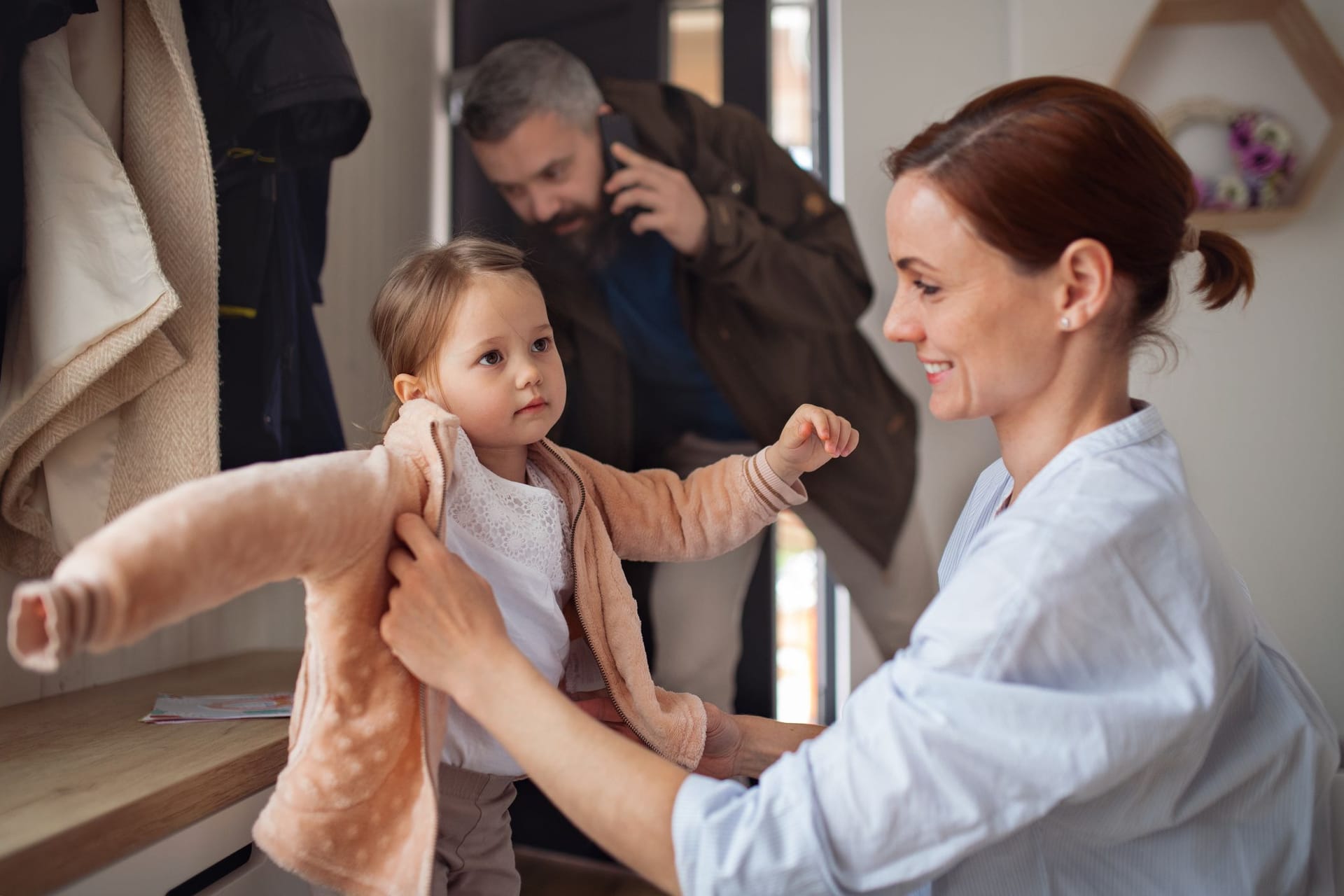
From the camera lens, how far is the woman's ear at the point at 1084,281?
2.79 ft

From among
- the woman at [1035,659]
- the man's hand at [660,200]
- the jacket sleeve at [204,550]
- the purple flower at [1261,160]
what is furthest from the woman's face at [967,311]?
the purple flower at [1261,160]

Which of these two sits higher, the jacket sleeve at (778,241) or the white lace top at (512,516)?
the jacket sleeve at (778,241)

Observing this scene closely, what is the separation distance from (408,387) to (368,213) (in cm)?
113

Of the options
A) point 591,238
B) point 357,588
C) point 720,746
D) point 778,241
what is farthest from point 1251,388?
point 357,588

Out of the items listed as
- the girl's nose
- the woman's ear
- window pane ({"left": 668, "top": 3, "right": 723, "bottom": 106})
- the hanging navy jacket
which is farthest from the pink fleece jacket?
window pane ({"left": 668, "top": 3, "right": 723, "bottom": 106})

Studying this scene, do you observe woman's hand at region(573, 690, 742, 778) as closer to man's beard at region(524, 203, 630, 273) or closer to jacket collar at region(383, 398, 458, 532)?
jacket collar at region(383, 398, 458, 532)

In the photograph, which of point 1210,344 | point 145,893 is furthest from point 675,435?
point 145,893

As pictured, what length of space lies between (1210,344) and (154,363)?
84.2 inches

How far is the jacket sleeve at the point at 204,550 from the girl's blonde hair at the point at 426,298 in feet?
0.88

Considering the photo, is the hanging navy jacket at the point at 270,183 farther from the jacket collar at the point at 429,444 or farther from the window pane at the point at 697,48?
the window pane at the point at 697,48

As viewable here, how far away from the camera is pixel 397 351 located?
1.13m

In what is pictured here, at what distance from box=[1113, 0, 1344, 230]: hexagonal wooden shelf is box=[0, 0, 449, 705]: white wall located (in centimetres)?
160

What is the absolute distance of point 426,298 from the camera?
3.60ft

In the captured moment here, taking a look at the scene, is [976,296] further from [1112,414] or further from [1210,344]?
[1210,344]
